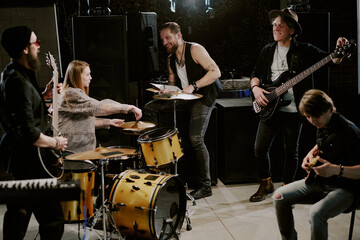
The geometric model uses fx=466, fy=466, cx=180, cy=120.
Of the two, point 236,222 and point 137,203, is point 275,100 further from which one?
point 137,203

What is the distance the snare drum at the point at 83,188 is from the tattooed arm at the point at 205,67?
1.48 m

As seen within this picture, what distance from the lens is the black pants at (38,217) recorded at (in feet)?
9.32

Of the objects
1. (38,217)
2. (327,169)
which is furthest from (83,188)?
(327,169)

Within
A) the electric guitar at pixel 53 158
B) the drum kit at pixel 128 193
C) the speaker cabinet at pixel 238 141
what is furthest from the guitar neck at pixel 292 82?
the electric guitar at pixel 53 158

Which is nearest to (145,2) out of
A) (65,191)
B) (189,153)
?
(189,153)

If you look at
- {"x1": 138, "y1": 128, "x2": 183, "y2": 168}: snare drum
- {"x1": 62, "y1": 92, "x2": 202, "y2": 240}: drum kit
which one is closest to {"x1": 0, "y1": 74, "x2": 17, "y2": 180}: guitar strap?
{"x1": 62, "y1": 92, "x2": 202, "y2": 240}: drum kit

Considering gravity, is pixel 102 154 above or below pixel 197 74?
below

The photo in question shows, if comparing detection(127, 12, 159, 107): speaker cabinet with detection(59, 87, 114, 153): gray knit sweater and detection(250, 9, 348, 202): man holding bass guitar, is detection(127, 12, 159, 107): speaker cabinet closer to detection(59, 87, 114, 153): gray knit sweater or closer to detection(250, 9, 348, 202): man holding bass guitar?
detection(250, 9, 348, 202): man holding bass guitar

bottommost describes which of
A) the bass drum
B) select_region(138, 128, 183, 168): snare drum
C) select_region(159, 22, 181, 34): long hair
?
the bass drum

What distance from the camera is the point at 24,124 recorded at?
2779 mm

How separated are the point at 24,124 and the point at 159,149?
4.89 ft

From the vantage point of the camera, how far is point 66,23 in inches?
254

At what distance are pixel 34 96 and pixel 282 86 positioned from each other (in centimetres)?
251

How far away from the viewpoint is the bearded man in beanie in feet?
9.11
